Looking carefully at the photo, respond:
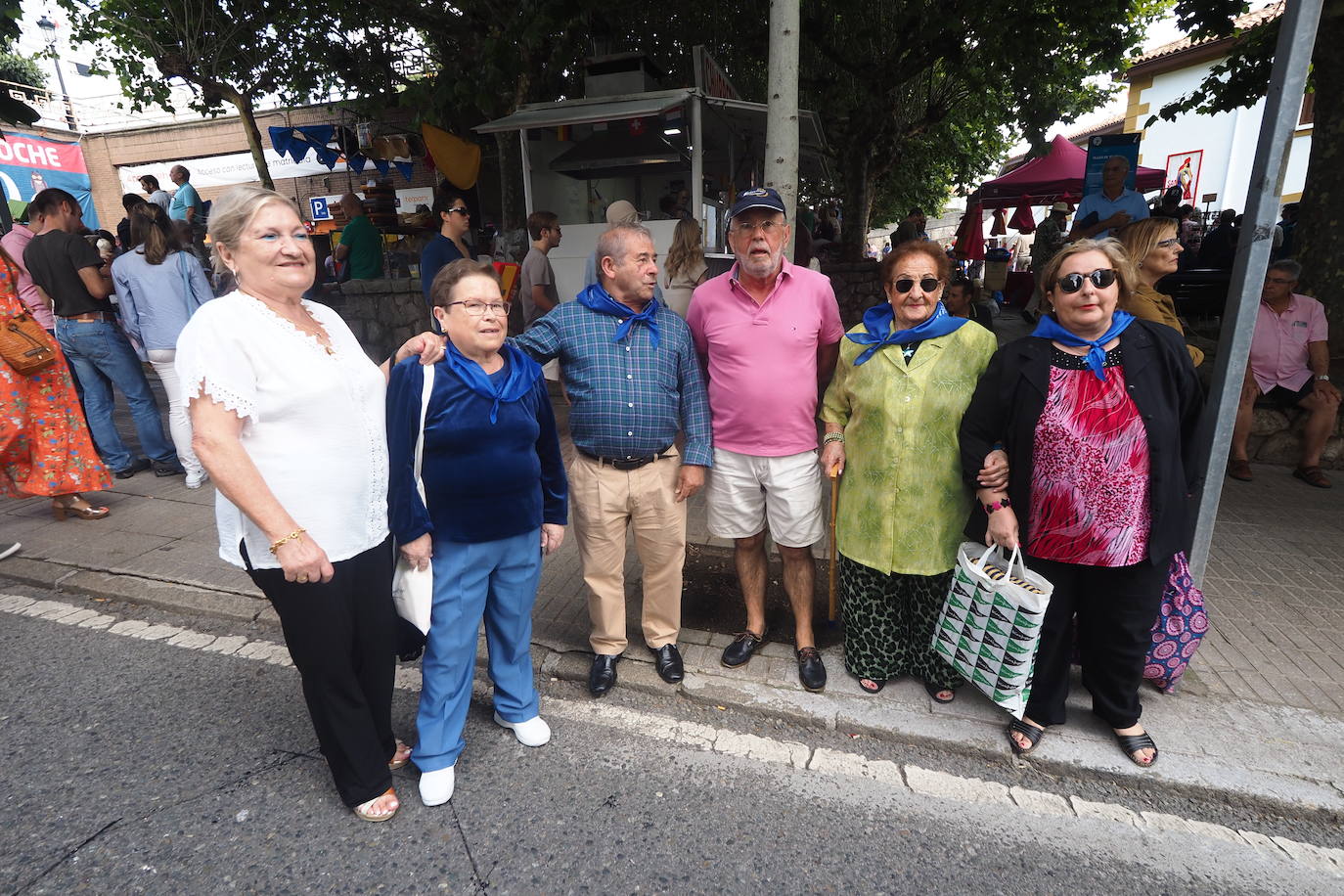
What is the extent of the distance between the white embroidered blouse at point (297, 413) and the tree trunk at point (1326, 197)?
765 cm

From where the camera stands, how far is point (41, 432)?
453 cm

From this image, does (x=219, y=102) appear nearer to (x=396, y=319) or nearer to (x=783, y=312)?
(x=396, y=319)

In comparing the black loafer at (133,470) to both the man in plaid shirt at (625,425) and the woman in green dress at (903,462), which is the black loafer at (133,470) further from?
the woman in green dress at (903,462)

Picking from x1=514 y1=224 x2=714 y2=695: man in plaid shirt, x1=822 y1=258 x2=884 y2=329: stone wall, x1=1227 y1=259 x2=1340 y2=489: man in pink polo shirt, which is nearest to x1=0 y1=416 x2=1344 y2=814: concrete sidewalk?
x1=514 y1=224 x2=714 y2=695: man in plaid shirt

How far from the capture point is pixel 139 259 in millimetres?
5223

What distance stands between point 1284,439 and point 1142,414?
4.90 m

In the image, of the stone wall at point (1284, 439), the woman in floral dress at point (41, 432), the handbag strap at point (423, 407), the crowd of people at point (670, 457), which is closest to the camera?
the crowd of people at point (670, 457)

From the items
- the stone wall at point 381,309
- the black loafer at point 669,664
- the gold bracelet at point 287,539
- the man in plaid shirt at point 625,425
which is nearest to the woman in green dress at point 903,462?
the man in plaid shirt at point 625,425

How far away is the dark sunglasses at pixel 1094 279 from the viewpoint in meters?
2.20

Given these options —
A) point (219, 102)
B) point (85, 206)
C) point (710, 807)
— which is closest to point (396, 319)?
point (219, 102)

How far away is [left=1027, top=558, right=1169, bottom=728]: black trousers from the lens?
2367 mm

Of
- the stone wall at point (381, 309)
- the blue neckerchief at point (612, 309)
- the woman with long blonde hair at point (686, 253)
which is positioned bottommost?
the stone wall at point (381, 309)

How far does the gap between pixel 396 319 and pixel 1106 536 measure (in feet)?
25.1

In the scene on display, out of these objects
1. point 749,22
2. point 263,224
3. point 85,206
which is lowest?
point 263,224
